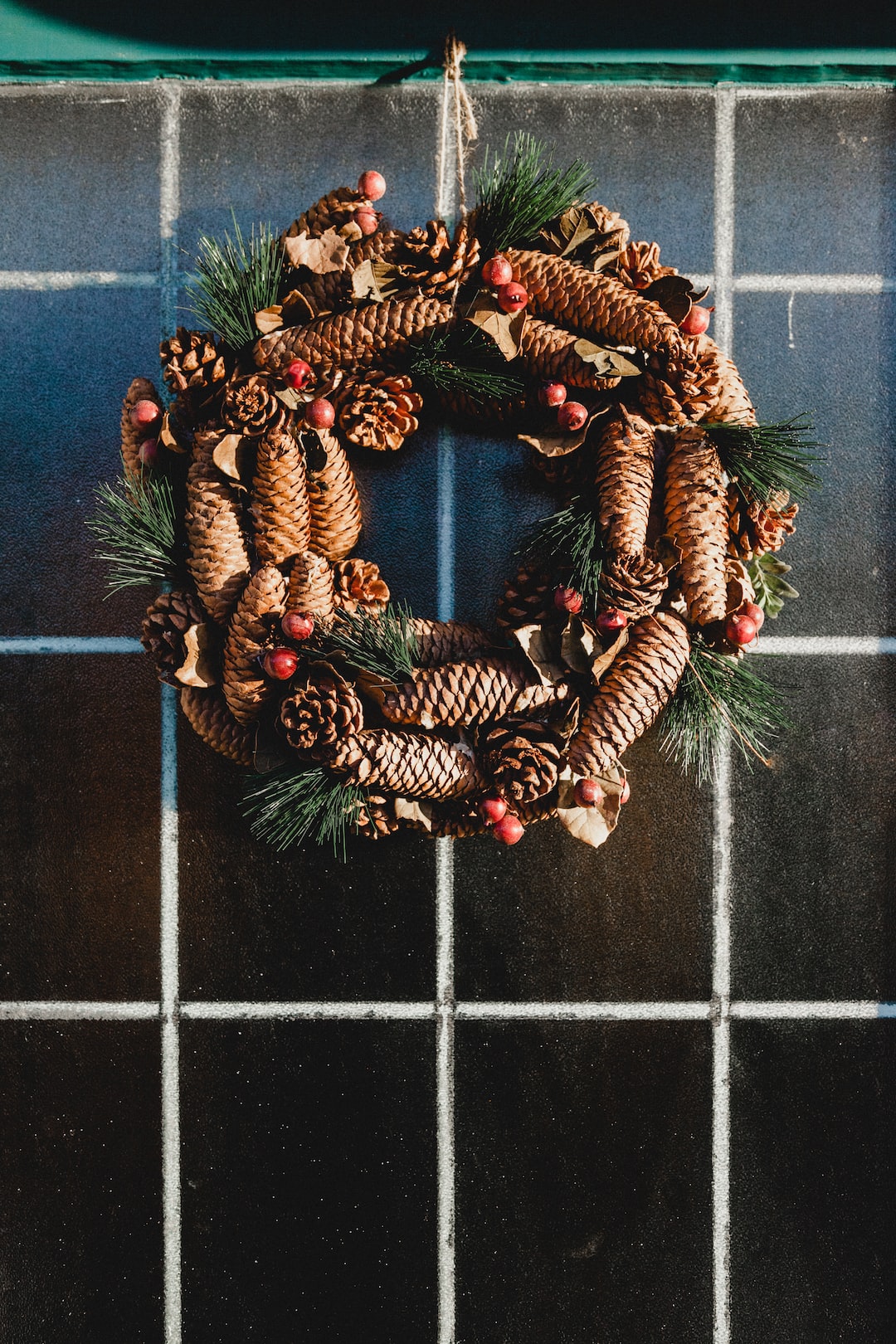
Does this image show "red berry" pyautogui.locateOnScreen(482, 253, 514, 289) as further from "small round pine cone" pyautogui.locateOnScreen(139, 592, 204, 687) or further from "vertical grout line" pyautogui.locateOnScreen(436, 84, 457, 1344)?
"small round pine cone" pyautogui.locateOnScreen(139, 592, 204, 687)

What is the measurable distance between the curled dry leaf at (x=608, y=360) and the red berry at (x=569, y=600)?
29 cm

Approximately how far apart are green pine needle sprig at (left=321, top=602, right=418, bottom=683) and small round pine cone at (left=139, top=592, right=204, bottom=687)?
19cm

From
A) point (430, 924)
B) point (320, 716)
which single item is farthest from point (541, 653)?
point (430, 924)

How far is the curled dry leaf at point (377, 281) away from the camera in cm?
115

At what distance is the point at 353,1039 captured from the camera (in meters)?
1.42

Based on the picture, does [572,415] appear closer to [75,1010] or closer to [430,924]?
[430,924]

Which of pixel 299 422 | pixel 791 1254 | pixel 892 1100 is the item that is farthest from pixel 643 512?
pixel 791 1254

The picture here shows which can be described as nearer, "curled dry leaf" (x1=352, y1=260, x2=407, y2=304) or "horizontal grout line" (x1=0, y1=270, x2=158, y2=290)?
"curled dry leaf" (x1=352, y1=260, x2=407, y2=304)

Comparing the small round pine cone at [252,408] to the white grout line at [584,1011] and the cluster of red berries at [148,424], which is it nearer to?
the cluster of red berries at [148,424]

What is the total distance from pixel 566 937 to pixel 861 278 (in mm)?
1184

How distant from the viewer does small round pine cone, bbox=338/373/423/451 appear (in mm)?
1215

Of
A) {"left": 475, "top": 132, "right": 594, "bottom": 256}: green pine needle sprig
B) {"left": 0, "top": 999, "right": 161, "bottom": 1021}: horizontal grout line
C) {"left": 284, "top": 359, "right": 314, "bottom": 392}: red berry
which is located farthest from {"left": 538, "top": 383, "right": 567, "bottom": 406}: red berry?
{"left": 0, "top": 999, "right": 161, "bottom": 1021}: horizontal grout line

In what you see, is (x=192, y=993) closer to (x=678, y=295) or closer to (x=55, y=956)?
(x=55, y=956)

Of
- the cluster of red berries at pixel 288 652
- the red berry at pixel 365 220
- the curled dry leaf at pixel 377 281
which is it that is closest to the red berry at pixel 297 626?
the cluster of red berries at pixel 288 652
